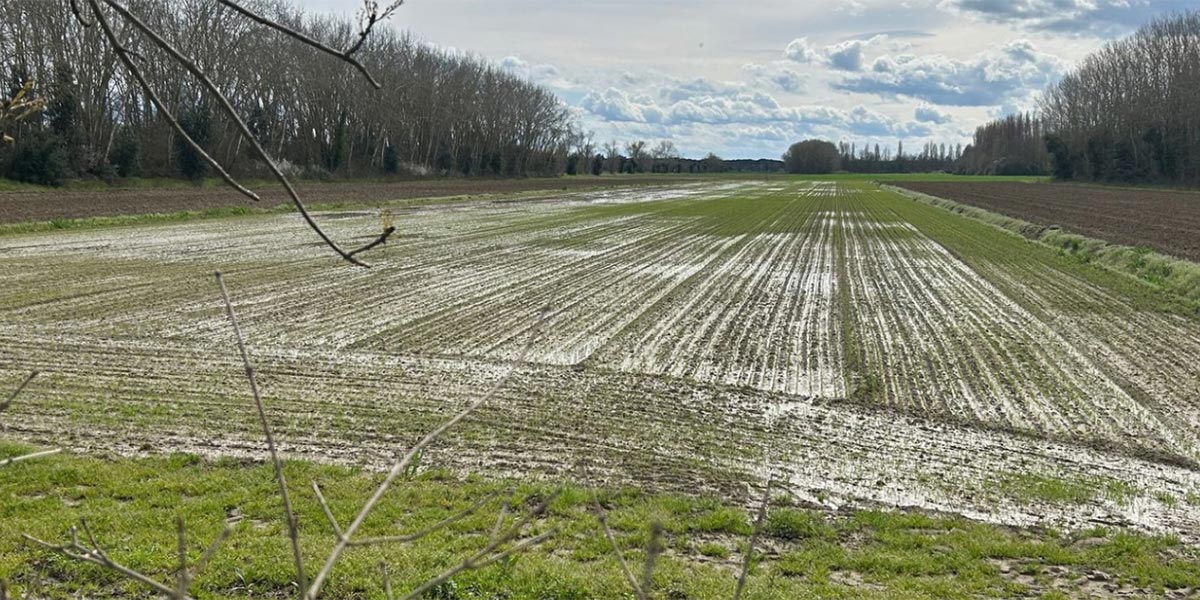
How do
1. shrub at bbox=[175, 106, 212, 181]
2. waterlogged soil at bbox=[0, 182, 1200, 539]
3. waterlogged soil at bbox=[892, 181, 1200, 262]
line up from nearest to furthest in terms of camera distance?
waterlogged soil at bbox=[0, 182, 1200, 539] < waterlogged soil at bbox=[892, 181, 1200, 262] < shrub at bbox=[175, 106, 212, 181]

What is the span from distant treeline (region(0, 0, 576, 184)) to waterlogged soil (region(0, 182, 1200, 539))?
14.0 feet

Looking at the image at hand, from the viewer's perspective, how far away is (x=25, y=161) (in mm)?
45031

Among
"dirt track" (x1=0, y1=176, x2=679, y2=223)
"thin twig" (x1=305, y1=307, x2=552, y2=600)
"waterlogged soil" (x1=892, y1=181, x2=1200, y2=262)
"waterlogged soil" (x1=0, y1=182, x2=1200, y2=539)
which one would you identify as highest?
"thin twig" (x1=305, y1=307, x2=552, y2=600)

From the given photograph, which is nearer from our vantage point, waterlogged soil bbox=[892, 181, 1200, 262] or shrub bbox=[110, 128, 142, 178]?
waterlogged soil bbox=[892, 181, 1200, 262]

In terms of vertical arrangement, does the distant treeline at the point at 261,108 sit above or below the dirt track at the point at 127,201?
above

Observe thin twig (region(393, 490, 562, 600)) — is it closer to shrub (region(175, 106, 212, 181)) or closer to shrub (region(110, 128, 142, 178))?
shrub (region(175, 106, 212, 181))

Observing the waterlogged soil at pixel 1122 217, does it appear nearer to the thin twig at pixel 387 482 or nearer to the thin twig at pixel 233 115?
the thin twig at pixel 387 482

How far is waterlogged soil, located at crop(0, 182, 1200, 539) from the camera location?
8.45m

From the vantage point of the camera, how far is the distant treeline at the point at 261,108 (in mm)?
44938

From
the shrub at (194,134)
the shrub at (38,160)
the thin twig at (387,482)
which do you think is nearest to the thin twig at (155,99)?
the thin twig at (387,482)

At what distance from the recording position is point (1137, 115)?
9062 cm

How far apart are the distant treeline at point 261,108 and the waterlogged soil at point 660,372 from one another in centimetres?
427

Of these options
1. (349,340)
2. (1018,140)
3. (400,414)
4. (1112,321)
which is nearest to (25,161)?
(349,340)

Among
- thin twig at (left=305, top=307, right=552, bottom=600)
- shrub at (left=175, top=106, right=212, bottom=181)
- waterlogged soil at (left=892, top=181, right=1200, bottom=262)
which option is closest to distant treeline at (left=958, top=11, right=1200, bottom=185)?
waterlogged soil at (left=892, top=181, right=1200, bottom=262)
